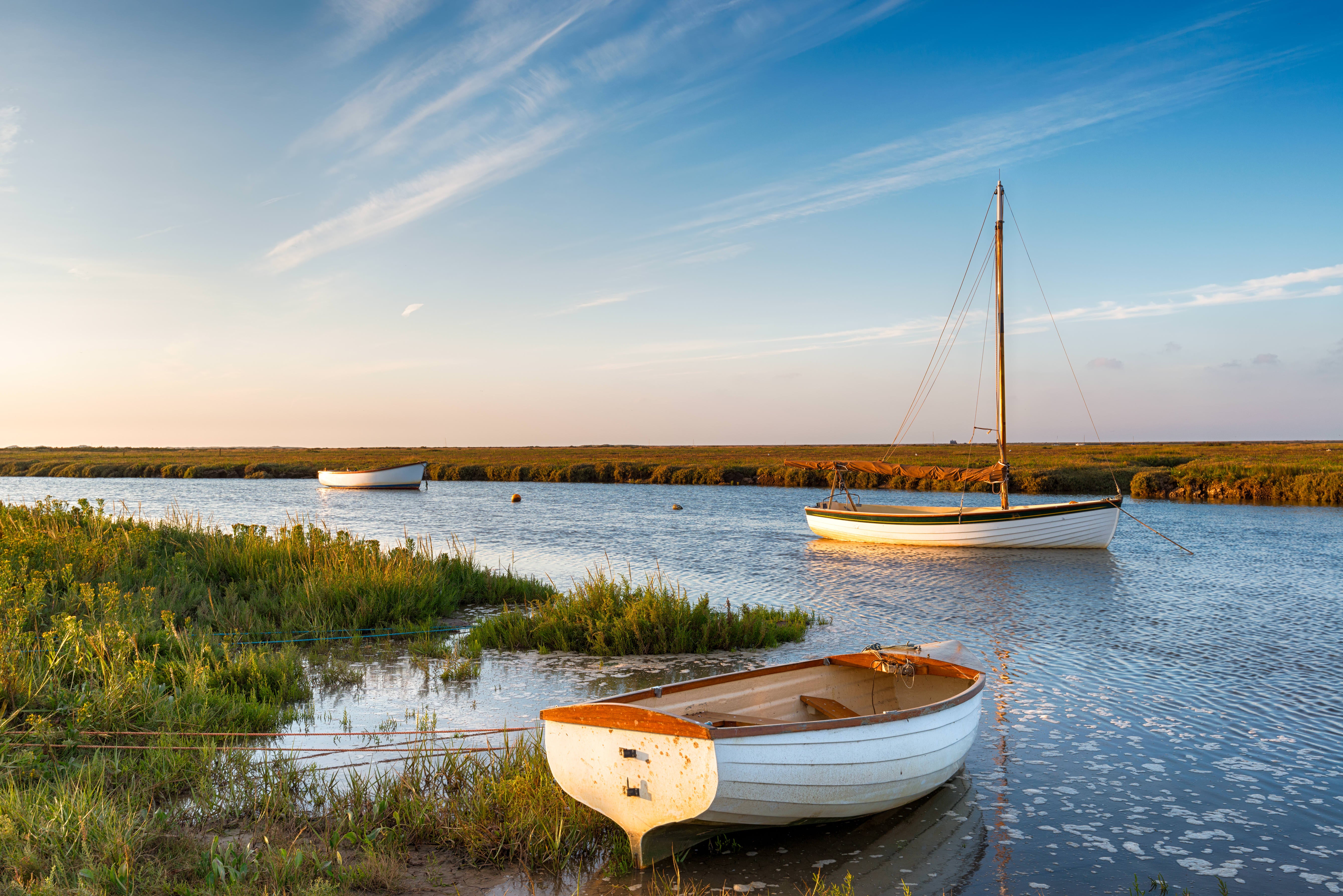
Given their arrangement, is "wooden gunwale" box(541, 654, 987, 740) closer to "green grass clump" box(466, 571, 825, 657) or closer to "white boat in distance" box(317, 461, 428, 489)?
"green grass clump" box(466, 571, 825, 657)

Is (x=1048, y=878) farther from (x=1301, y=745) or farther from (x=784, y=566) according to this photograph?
(x=784, y=566)

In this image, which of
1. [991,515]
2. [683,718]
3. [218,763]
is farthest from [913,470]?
[218,763]

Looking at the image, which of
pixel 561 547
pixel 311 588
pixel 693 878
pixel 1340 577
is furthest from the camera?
pixel 561 547

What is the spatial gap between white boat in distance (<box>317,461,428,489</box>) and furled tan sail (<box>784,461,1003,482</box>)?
1459 inches

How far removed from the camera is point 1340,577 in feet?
63.2

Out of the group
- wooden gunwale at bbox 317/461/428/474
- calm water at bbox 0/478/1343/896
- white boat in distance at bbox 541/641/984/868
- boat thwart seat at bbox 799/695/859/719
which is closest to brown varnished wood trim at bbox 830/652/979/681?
boat thwart seat at bbox 799/695/859/719

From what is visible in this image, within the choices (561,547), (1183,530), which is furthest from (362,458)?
(1183,530)

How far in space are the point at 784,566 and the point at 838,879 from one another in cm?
1713

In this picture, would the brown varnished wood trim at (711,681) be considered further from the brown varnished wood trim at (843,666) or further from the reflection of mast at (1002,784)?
the reflection of mast at (1002,784)

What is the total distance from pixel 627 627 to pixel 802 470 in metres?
51.8

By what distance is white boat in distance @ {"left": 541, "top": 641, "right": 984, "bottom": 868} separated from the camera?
5020 mm

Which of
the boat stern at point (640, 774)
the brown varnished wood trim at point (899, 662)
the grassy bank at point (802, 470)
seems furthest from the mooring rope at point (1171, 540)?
the boat stern at point (640, 774)

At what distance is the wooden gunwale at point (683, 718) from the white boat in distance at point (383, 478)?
2216 inches

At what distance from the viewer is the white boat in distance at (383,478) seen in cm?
5966
